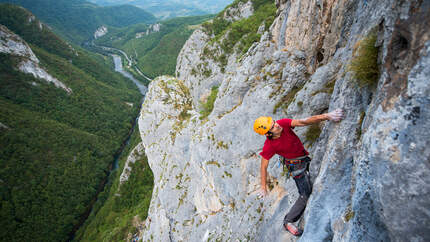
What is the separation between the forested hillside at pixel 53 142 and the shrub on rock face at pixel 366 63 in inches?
3163

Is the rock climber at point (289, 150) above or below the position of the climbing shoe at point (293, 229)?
above

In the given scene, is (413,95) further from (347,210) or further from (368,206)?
(347,210)

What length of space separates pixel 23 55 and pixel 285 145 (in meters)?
139

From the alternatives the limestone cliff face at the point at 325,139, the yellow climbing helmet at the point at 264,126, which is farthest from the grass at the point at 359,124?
the yellow climbing helmet at the point at 264,126

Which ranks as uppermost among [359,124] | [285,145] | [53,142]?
[359,124]

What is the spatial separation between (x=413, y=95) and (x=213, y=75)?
32.7 metres

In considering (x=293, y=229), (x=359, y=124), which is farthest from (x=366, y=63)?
(x=293, y=229)

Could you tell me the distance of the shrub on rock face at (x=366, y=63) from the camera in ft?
11.9

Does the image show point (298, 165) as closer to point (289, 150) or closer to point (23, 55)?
point (289, 150)

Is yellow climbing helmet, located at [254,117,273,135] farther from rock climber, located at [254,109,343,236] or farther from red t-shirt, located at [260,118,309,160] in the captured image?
red t-shirt, located at [260,118,309,160]

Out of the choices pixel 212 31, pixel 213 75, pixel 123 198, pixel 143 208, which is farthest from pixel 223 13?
pixel 123 198

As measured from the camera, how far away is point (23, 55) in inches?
3829

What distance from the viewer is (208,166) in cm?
1368

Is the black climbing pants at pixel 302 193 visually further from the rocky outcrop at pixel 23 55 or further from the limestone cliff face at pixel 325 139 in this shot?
the rocky outcrop at pixel 23 55
